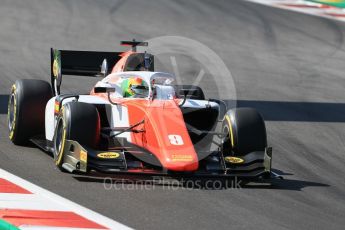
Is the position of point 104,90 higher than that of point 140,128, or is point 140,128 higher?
point 104,90

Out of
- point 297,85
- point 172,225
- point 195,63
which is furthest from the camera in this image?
point 195,63

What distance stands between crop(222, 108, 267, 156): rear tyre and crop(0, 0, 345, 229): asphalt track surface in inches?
23.1

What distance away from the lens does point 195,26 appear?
2548cm

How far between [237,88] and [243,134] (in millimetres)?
7692

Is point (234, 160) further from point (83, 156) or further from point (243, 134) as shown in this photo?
point (83, 156)

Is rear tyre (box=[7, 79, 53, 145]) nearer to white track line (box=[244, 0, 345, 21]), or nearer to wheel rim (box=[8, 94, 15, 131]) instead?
wheel rim (box=[8, 94, 15, 131])

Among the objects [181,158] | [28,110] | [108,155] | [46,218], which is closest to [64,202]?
[46,218]

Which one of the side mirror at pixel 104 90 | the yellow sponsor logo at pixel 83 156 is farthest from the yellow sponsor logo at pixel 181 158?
the side mirror at pixel 104 90

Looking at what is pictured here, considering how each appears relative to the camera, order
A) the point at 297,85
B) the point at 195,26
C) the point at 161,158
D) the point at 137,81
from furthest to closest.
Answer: the point at 195,26, the point at 297,85, the point at 137,81, the point at 161,158

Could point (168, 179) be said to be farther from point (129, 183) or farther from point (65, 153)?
point (65, 153)

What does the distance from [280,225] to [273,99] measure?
8995mm

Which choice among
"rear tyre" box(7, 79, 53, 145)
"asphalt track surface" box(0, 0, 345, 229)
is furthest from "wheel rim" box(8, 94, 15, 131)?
"rear tyre" box(7, 79, 53, 145)

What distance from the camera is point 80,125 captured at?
34.8 ft

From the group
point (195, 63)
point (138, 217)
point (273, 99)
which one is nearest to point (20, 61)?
point (195, 63)
